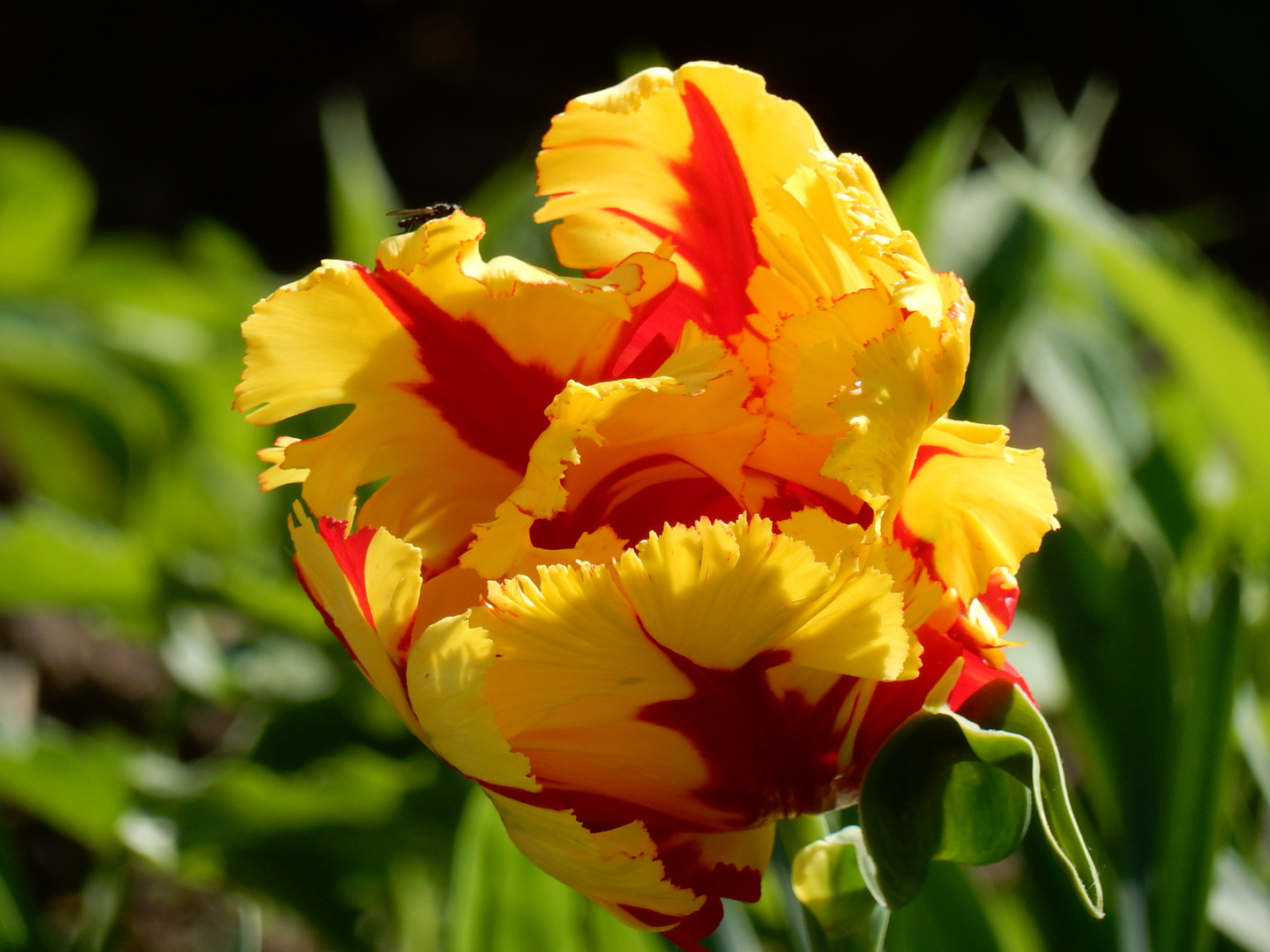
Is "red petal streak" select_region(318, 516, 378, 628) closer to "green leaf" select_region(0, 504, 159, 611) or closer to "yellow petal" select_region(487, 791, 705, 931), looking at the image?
"yellow petal" select_region(487, 791, 705, 931)

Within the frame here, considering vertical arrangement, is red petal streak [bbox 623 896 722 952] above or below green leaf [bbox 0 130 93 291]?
above

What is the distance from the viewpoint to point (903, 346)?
0.24 meters

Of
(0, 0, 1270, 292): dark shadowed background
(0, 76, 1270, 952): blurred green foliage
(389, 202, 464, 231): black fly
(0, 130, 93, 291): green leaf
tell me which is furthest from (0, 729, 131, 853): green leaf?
(0, 0, 1270, 292): dark shadowed background

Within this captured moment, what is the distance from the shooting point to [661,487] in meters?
0.28

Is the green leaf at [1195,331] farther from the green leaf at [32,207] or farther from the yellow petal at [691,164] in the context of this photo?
the green leaf at [32,207]

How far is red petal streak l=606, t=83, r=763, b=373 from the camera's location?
0.91 ft

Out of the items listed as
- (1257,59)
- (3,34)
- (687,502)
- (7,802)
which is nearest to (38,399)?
(7,802)

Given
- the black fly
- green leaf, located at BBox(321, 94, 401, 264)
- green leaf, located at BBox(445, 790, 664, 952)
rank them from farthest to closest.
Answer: green leaf, located at BBox(321, 94, 401, 264) → green leaf, located at BBox(445, 790, 664, 952) → the black fly

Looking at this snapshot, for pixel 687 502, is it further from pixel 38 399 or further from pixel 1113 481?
pixel 38 399

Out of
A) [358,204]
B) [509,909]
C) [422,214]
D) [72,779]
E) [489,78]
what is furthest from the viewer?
[489,78]

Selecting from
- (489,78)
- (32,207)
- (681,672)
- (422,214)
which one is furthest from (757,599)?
(489,78)

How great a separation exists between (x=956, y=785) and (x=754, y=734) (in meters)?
0.05

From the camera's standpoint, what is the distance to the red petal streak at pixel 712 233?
10.9 inches

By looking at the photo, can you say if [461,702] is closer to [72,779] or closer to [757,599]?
[757,599]
